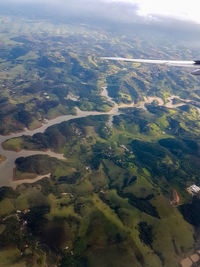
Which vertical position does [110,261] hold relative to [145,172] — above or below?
above

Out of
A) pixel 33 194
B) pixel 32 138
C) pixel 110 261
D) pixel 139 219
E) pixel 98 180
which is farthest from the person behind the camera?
pixel 32 138

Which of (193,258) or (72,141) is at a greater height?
(193,258)

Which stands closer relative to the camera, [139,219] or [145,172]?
[139,219]

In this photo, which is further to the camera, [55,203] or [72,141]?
[72,141]

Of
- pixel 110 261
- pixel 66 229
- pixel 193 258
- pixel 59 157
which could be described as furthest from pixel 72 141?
pixel 193 258

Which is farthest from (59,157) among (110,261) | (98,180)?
(110,261)

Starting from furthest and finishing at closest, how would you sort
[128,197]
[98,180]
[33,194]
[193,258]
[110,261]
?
[98,180], [128,197], [33,194], [193,258], [110,261]

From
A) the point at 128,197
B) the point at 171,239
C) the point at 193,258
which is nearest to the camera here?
the point at 193,258

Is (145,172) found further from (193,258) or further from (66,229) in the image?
(66,229)

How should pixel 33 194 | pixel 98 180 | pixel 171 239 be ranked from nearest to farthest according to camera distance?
pixel 171 239 → pixel 33 194 → pixel 98 180

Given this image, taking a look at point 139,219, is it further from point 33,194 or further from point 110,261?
point 33,194
